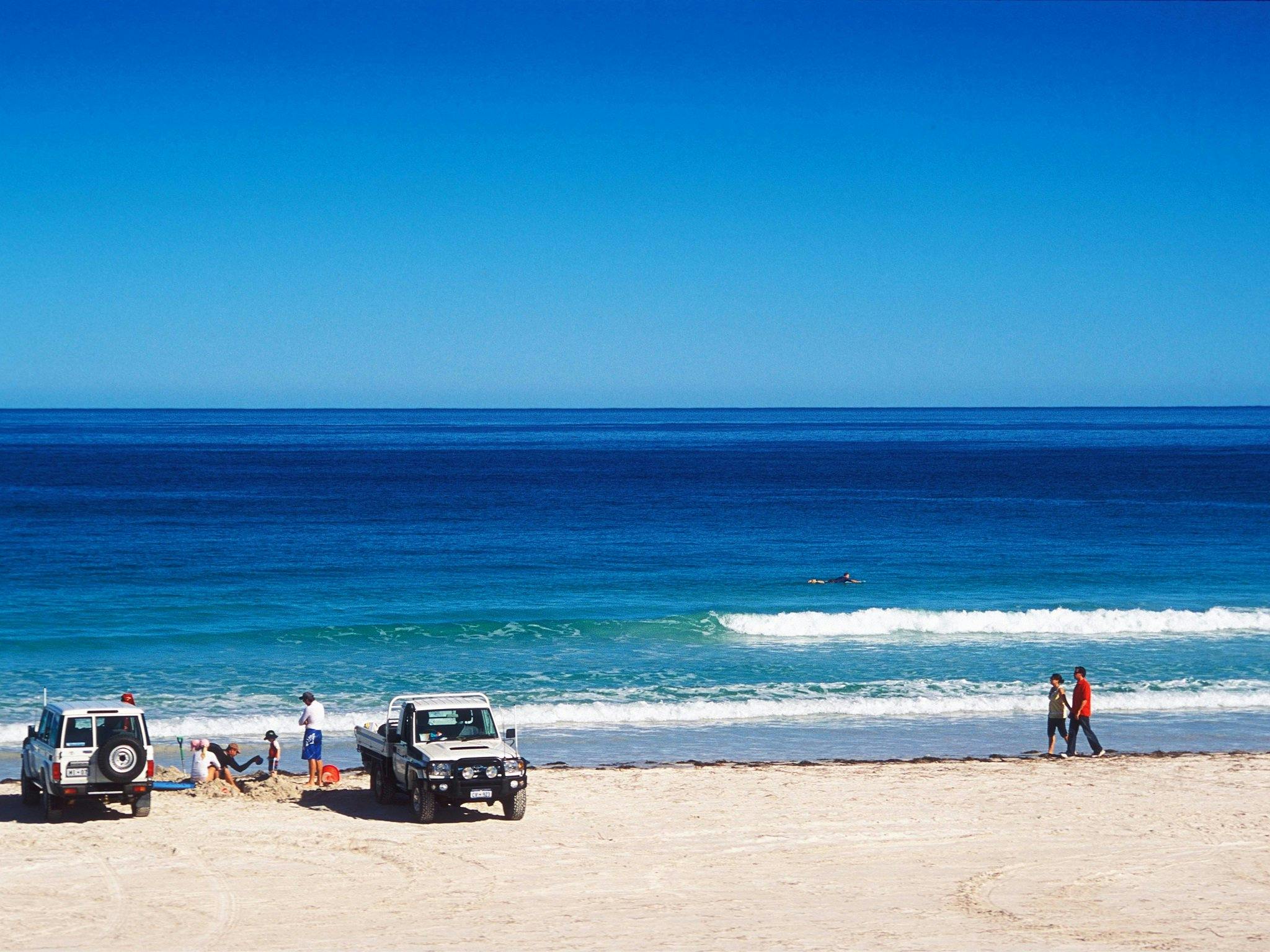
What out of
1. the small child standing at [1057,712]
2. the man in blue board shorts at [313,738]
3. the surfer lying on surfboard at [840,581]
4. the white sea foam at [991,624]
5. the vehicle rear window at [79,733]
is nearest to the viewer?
the vehicle rear window at [79,733]

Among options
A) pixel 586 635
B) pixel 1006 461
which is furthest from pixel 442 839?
pixel 1006 461

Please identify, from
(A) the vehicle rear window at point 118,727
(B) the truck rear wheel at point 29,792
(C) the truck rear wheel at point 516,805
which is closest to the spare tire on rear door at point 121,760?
(A) the vehicle rear window at point 118,727

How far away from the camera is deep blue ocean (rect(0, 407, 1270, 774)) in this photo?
81.8 ft

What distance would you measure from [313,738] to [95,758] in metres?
3.30

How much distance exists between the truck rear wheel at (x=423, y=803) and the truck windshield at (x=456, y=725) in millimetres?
743

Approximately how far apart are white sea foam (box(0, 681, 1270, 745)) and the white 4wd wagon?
6.21m

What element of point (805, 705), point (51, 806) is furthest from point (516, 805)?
point (805, 705)

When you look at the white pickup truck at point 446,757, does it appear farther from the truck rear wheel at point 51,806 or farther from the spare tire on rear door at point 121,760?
the truck rear wheel at point 51,806

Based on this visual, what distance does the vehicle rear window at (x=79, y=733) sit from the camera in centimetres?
1677

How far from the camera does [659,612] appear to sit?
115 ft

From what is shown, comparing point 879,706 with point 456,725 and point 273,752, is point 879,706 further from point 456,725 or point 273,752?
point 273,752

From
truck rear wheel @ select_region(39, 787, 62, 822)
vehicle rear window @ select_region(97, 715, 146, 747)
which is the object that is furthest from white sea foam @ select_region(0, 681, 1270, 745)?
vehicle rear window @ select_region(97, 715, 146, 747)

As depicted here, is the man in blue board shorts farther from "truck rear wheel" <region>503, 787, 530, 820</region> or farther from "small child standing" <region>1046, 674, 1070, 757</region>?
"small child standing" <region>1046, 674, 1070, 757</region>

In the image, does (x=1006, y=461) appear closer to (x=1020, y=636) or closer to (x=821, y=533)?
(x=821, y=533)
